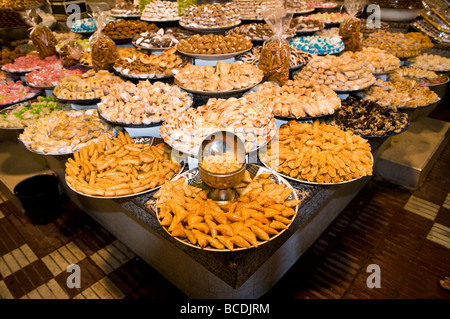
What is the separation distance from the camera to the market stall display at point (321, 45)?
3.41 m

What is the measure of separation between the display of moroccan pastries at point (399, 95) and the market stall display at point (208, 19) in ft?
5.41

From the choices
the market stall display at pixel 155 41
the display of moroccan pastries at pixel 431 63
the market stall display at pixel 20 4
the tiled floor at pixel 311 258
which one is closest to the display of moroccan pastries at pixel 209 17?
the market stall display at pixel 155 41

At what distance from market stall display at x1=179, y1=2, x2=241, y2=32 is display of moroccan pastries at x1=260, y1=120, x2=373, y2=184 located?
1695 mm

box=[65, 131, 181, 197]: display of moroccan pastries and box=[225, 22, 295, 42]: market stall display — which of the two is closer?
box=[65, 131, 181, 197]: display of moroccan pastries

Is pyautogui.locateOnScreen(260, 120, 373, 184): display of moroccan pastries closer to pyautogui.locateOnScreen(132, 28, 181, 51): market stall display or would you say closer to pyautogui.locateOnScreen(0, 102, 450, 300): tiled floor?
pyautogui.locateOnScreen(0, 102, 450, 300): tiled floor

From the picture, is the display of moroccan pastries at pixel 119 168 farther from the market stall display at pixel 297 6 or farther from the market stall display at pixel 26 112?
the market stall display at pixel 297 6

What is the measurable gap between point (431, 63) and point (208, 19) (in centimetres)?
338

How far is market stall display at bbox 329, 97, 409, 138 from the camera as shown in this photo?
Answer: 7.20 ft

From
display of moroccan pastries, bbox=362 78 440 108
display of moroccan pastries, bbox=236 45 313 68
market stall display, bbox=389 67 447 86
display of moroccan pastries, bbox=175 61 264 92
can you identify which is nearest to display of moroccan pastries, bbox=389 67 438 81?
market stall display, bbox=389 67 447 86

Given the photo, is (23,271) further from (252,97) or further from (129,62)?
(252,97)

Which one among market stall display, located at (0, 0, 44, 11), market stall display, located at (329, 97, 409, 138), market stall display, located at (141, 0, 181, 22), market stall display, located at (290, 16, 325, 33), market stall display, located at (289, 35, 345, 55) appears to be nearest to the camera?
market stall display, located at (329, 97, 409, 138)

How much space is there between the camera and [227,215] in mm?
1364

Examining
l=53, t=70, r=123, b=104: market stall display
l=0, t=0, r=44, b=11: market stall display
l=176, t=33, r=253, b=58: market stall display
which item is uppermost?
l=0, t=0, r=44, b=11: market stall display
